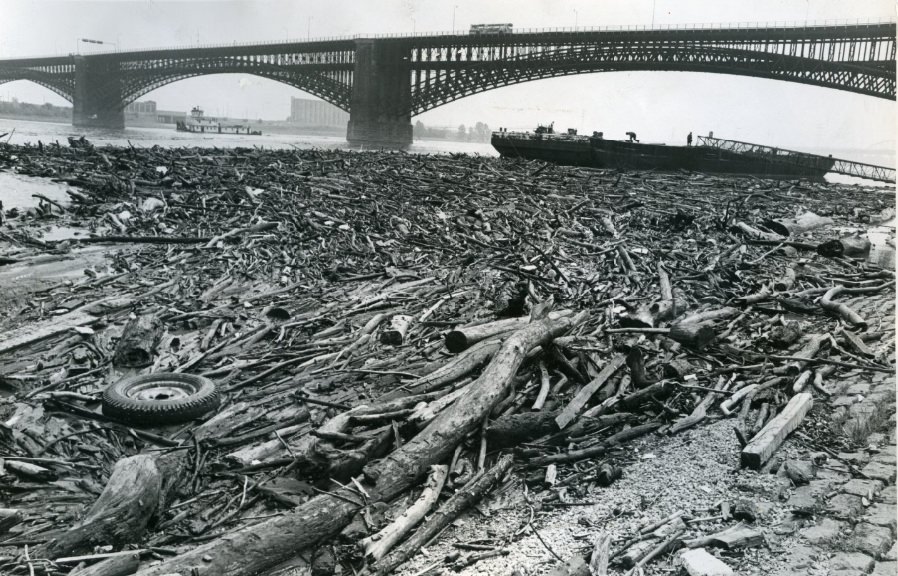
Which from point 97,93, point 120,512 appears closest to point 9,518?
point 120,512

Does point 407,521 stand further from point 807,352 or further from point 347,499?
point 807,352

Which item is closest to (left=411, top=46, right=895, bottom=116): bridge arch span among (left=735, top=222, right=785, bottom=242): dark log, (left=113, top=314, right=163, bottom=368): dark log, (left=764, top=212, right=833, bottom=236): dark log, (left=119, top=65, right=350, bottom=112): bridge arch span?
(left=119, top=65, right=350, bottom=112): bridge arch span

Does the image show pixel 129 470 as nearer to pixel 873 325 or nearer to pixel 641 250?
pixel 873 325

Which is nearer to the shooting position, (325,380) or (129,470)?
(129,470)

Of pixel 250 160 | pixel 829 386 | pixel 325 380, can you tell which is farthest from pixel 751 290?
pixel 250 160

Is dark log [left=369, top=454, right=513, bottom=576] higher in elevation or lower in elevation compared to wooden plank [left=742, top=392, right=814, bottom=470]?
lower

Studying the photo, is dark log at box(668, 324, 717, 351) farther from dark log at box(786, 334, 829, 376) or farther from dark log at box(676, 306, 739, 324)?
dark log at box(786, 334, 829, 376)
